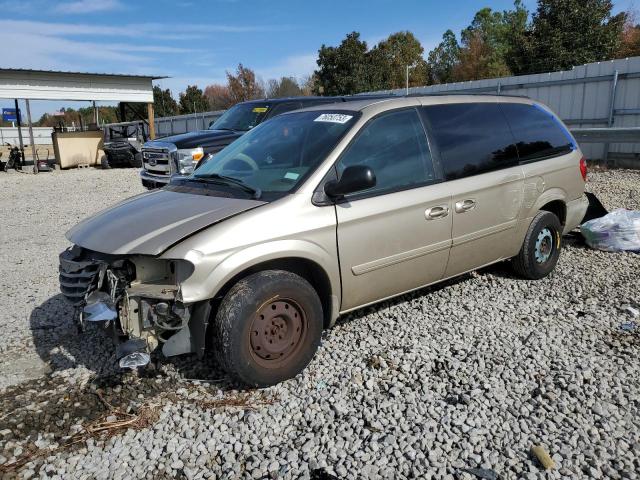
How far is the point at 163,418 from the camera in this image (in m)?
3.11

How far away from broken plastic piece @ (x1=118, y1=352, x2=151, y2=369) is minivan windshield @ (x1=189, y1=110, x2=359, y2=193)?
1.37 m

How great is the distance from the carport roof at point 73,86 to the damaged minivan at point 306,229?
20413mm

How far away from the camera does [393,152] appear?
3.98m

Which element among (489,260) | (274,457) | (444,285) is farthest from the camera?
(444,285)

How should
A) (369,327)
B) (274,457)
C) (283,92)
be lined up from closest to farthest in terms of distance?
(274,457) → (369,327) → (283,92)

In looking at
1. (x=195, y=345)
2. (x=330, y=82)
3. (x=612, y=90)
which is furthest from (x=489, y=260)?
(x=330, y=82)

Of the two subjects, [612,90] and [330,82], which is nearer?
[612,90]

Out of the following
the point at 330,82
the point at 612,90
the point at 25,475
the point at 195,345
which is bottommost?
the point at 25,475

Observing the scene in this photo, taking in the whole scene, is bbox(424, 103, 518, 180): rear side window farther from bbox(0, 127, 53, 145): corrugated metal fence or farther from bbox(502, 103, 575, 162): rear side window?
bbox(0, 127, 53, 145): corrugated metal fence

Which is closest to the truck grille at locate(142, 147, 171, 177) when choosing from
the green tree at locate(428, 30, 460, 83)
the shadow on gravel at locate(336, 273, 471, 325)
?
the shadow on gravel at locate(336, 273, 471, 325)

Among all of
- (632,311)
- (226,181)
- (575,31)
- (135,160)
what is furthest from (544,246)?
(575,31)

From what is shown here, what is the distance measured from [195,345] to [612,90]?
14360mm

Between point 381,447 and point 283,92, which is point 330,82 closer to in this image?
point 283,92

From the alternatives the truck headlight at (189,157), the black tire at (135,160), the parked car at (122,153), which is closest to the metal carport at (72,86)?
the parked car at (122,153)
